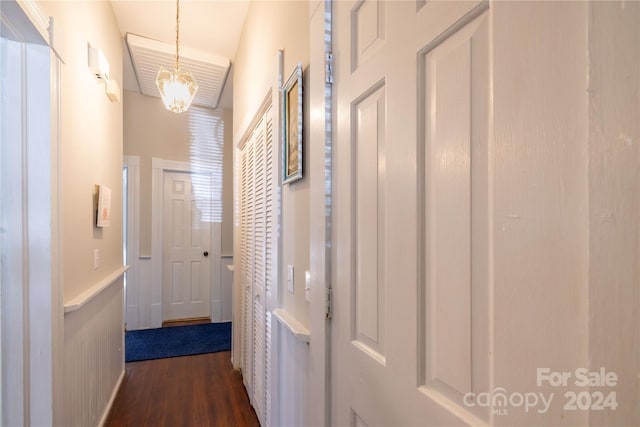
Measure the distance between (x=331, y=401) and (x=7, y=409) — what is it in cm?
131

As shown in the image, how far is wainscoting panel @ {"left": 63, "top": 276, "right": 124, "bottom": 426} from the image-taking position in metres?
1.48

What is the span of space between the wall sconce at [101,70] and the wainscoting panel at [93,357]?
139cm

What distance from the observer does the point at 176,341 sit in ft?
11.3

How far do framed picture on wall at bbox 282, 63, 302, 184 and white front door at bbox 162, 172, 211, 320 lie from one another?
315cm

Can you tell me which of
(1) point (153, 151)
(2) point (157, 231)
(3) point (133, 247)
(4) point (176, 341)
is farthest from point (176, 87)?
(4) point (176, 341)

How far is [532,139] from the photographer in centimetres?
39

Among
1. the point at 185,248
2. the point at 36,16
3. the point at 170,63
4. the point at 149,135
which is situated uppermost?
the point at 170,63

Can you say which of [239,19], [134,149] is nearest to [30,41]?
[239,19]

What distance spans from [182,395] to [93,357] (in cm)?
84

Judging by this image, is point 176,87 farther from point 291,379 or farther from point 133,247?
point 133,247

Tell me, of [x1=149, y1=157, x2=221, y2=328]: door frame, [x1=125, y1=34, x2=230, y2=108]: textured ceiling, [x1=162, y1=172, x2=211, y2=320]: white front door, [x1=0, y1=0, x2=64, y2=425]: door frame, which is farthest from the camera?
[x1=162, y1=172, x2=211, y2=320]: white front door

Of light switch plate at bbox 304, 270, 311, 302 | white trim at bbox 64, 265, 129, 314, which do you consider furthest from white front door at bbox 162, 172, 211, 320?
light switch plate at bbox 304, 270, 311, 302

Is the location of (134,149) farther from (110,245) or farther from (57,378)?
(57,378)

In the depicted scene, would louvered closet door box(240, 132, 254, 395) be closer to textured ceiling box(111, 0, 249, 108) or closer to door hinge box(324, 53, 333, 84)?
textured ceiling box(111, 0, 249, 108)
